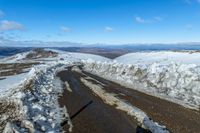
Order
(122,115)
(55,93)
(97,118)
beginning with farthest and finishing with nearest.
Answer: (55,93)
(122,115)
(97,118)

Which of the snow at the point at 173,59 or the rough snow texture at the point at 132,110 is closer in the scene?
the rough snow texture at the point at 132,110

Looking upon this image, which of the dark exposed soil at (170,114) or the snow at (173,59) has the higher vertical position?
the dark exposed soil at (170,114)

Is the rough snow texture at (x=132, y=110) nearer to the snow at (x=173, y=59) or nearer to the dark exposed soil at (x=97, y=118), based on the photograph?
the dark exposed soil at (x=97, y=118)

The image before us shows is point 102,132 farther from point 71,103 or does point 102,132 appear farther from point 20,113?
point 71,103

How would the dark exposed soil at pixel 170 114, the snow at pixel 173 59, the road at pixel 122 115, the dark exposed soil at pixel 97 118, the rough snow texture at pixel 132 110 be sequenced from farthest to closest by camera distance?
the snow at pixel 173 59 → the dark exposed soil at pixel 170 114 → the road at pixel 122 115 → the rough snow texture at pixel 132 110 → the dark exposed soil at pixel 97 118

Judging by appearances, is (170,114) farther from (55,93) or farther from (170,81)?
(170,81)

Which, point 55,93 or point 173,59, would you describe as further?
point 173,59

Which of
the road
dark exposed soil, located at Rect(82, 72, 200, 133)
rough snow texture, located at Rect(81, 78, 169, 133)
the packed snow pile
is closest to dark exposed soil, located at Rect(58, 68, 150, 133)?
the road

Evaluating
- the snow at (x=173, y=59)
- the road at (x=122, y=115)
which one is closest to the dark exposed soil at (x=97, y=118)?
the road at (x=122, y=115)

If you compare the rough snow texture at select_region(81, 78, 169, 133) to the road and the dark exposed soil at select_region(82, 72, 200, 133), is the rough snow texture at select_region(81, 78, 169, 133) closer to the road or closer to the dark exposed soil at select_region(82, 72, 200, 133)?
the road

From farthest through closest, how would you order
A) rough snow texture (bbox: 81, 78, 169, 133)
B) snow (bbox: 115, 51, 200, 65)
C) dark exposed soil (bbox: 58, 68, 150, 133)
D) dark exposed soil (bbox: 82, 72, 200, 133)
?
1. snow (bbox: 115, 51, 200, 65)
2. dark exposed soil (bbox: 82, 72, 200, 133)
3. rough snow texture (bbox: 81, 78, 169, 133)
4. dark exposed soil (bbox: 58, 68, 150, 133)

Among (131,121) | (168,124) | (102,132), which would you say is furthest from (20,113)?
(168,124)

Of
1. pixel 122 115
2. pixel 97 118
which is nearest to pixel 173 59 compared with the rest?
pixel 122 115
